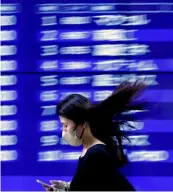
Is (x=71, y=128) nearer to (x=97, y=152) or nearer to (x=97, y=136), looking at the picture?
(x=97, y=136)

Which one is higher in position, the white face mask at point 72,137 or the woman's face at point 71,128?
the woman's face at point 71,128

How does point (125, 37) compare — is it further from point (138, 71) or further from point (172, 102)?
point (172, 102)

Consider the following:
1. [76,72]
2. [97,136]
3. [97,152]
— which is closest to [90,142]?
[97,136]

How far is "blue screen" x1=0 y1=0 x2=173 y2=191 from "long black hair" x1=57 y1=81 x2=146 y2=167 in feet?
4.14

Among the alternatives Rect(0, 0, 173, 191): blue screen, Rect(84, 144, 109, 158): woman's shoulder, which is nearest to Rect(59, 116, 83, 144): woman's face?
Rect(84, 144, 109, 158): woman's shoulder

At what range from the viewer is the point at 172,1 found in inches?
187

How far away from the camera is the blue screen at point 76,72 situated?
4750mm

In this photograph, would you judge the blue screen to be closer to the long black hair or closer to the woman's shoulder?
the long black hair

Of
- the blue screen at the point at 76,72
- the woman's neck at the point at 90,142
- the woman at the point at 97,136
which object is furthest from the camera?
the blue screen at the point at 76,72

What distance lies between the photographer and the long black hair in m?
3.32

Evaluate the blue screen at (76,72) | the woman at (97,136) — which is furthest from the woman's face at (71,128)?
the blue screen at (76,72)

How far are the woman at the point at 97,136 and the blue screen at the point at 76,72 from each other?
1200 millimetres

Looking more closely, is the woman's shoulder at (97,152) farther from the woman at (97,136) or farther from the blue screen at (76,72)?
the blue screen at (76,72)

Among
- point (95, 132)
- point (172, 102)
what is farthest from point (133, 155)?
point (95, 132)
